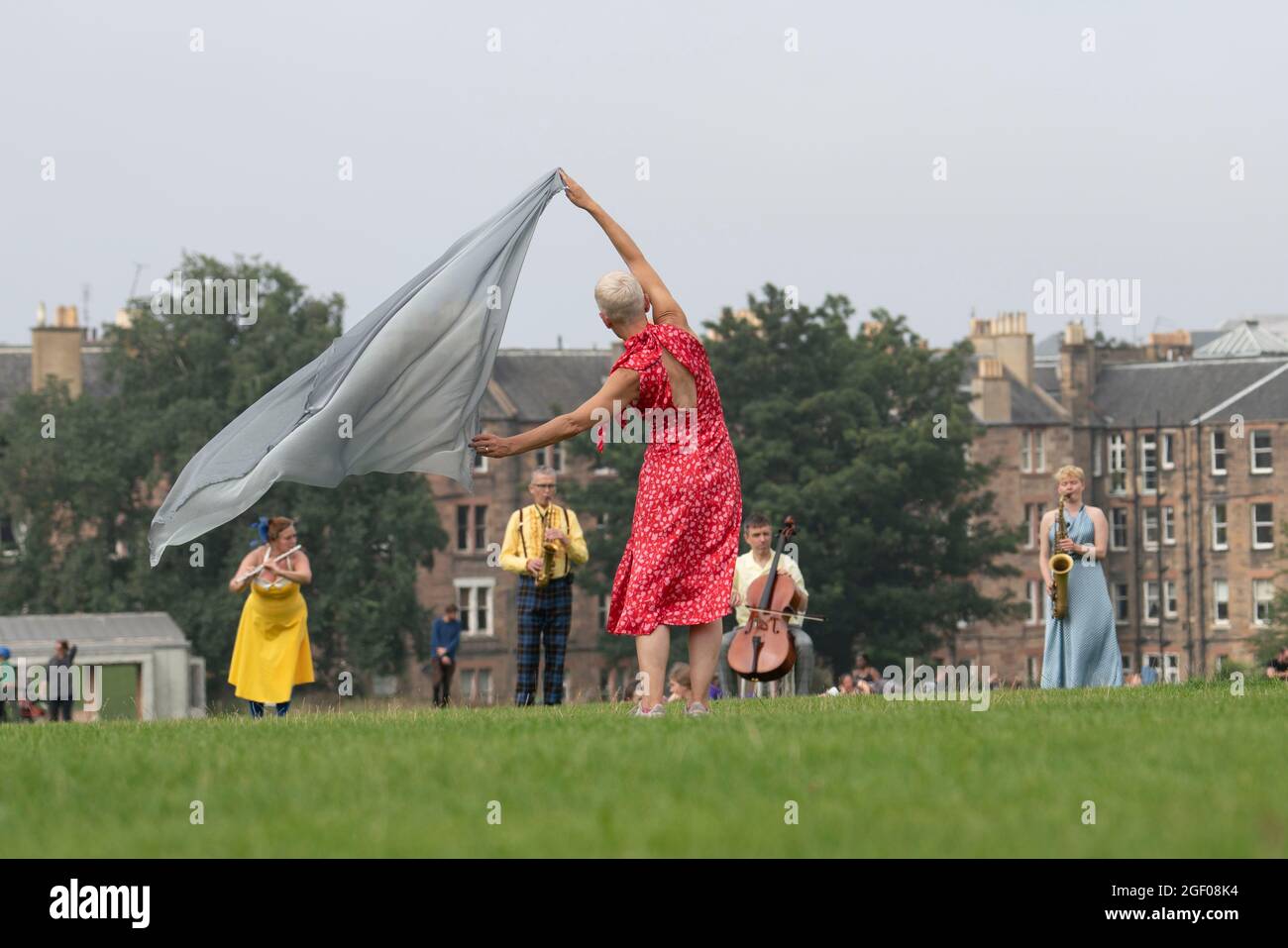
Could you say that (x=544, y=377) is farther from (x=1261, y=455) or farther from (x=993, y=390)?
(x=1261, y=455)

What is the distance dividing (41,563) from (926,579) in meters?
33.2

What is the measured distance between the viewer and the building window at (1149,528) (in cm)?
11788

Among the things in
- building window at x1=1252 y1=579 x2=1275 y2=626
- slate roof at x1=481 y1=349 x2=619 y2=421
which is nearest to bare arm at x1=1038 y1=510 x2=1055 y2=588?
slate roof at x1=481 y1=349 x2=619 y2=421

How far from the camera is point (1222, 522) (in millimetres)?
115438

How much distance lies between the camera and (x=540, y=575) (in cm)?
1930

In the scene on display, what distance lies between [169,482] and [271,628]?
6513 centimetres

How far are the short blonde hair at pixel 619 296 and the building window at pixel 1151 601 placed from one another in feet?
353

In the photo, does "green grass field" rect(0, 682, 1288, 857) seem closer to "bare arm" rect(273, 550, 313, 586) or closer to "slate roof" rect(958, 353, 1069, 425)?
"bare arm" rect(273, 550, 313, 586)

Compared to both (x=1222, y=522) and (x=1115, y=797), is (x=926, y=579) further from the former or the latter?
(x=1115, y=797)

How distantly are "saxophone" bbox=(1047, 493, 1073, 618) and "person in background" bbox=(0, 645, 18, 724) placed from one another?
25787 millimetres

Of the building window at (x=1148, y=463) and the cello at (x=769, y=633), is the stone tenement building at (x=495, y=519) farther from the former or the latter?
the cello at (x=769, y=633)

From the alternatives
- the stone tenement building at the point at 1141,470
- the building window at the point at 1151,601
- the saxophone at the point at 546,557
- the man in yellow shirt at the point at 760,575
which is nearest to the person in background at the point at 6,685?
the man in yellow shirt at the point at 760,575

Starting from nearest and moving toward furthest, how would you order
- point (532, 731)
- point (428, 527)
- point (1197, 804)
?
1. point (1197, 804)
2. point (532, 731)
3. point (428, 527)
